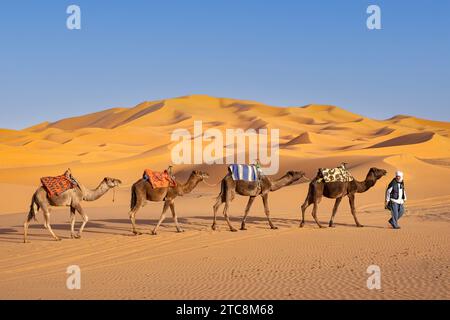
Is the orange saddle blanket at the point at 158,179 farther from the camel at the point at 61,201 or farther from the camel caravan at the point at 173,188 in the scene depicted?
the camel at the point at 61,201

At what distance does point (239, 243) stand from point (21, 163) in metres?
45.2

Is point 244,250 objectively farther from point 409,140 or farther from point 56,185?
point 409,140

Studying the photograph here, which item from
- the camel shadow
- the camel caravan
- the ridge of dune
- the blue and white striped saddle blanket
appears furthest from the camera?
the ridge of dune

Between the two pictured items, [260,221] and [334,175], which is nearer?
[334,175]

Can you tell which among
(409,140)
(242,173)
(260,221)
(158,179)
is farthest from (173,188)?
(409,140)

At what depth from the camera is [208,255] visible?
42.4 ft

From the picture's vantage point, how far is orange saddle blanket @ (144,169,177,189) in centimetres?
1584

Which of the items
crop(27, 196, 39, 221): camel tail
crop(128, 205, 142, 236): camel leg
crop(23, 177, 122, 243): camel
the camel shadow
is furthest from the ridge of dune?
crop(27, 196, 39, 221): camel tail

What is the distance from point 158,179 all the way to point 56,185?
264cm

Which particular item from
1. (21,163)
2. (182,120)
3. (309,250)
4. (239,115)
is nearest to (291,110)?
(239,115)

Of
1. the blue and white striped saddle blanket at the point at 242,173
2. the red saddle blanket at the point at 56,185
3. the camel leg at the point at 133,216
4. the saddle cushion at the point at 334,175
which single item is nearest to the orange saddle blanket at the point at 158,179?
the camel leg at the point at 133,216

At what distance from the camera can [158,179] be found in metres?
16.0

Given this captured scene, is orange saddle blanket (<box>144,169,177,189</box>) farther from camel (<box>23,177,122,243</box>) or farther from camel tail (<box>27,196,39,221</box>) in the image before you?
camel tail (<box>27,196,39,221</box>)

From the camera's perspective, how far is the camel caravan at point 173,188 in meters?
14.8
